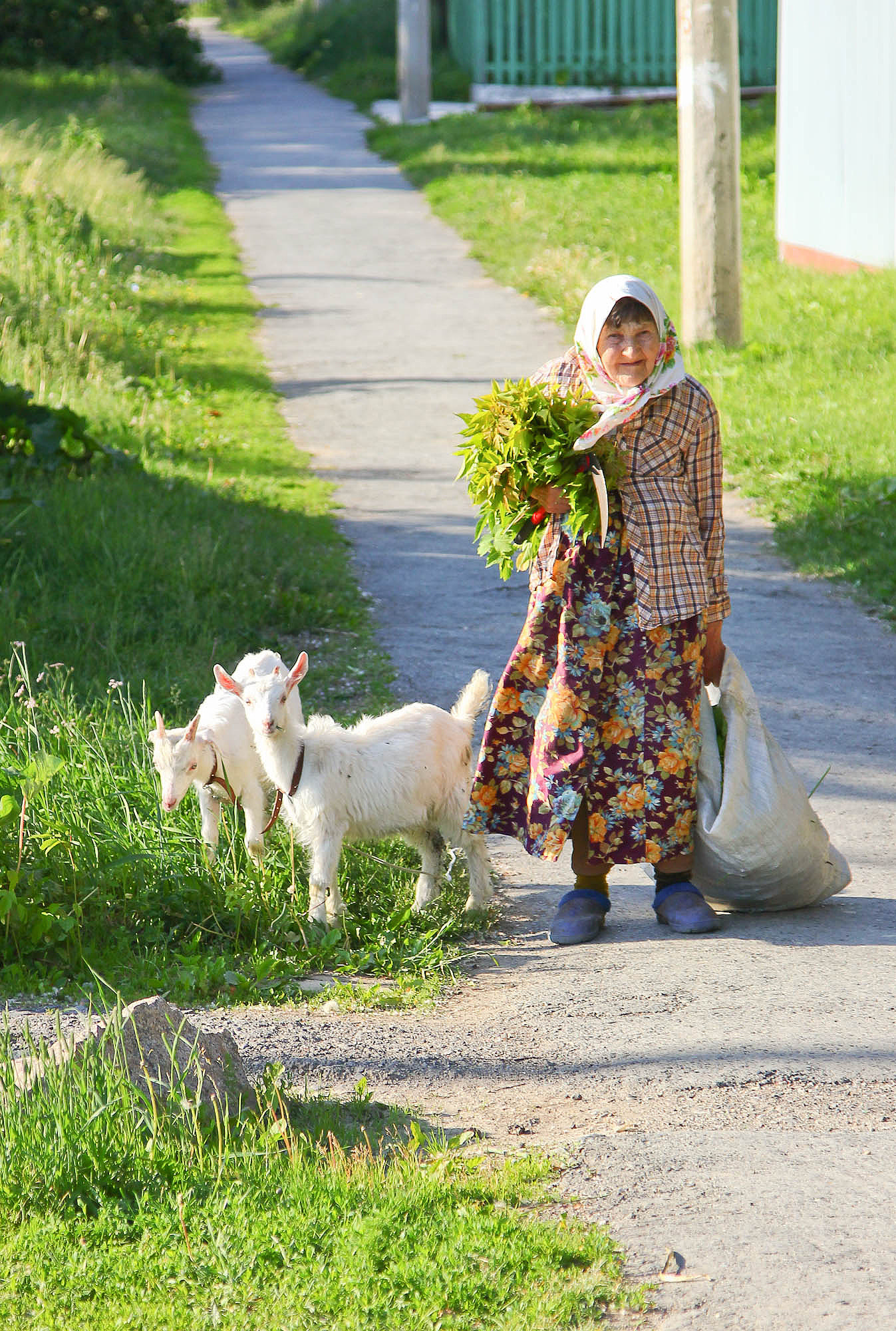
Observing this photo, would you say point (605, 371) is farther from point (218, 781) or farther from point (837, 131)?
point (837, 131)

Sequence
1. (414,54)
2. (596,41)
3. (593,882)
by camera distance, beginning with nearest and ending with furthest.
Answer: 1. (593,882)
2. (414,54)
3. (596,41)

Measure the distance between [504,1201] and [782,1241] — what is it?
23.2 inches

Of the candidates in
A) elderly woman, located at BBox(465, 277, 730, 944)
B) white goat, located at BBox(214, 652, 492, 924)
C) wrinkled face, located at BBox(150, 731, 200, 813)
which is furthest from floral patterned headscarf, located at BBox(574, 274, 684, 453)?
wrinkled face, located at BBox(150, 731, 200, 813)

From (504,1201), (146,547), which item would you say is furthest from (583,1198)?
(146,547)

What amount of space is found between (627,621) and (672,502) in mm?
377

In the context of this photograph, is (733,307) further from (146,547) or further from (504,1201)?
(504,1201)

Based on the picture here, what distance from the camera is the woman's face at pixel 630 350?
4.28m

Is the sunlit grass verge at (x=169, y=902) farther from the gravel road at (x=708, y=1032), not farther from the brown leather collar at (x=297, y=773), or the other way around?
the brown leather collar at (x=297, y=773)

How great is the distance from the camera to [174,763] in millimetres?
4727

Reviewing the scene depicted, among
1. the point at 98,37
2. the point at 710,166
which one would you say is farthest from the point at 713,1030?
the point at 98,37

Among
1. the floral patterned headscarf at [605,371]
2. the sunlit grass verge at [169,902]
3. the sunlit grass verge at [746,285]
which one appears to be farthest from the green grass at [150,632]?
the sunlit grass verge at [746,285]

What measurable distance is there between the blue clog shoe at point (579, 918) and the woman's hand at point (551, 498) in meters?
1.24

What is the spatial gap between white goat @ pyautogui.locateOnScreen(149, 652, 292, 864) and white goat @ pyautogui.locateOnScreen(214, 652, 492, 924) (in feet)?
0.54

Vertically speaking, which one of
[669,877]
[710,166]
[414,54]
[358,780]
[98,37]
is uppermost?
[98,37]
